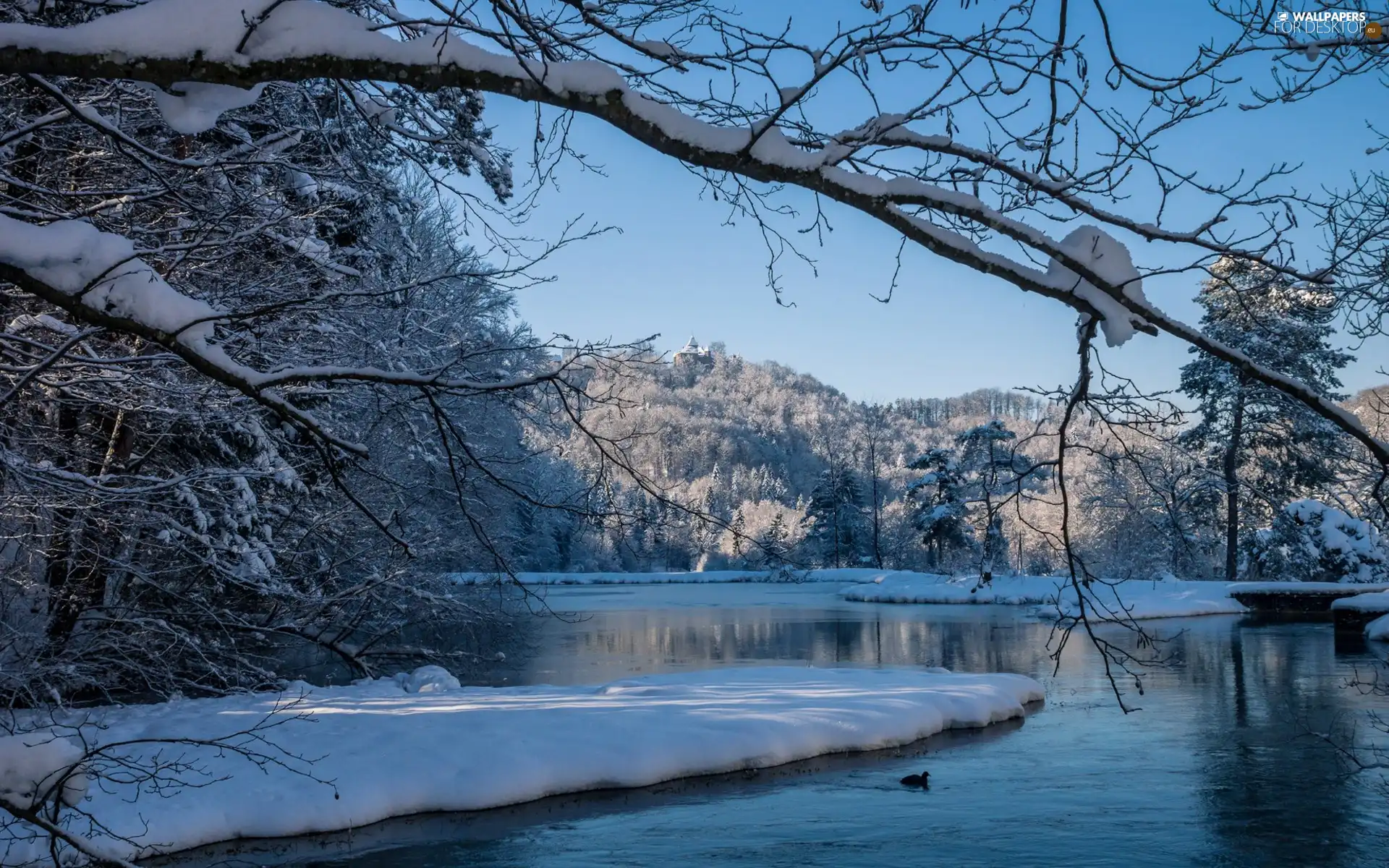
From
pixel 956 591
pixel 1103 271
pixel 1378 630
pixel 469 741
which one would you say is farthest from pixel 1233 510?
pixel 1103 271

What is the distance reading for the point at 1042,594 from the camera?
39281mm

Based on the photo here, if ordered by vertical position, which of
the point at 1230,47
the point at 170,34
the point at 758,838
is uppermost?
the point at 1230,47

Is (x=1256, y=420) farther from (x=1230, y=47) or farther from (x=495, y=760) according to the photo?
(x=1230, y=47)

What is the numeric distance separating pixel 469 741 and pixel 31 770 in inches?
272

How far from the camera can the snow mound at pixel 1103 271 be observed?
286cm

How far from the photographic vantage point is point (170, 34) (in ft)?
8.85

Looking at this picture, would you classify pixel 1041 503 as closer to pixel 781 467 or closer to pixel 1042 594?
pixel 1042 594

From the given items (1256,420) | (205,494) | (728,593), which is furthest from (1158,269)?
(728,593)

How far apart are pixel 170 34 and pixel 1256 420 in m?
41.5

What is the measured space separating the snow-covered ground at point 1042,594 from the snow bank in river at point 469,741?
1554cm

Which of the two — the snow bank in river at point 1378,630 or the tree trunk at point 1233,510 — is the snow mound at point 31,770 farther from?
the tree trunk at point 1233,510

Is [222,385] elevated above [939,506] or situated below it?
below

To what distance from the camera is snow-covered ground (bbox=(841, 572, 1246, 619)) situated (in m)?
32.2

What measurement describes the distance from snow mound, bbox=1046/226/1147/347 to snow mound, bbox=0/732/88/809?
10.7ft
